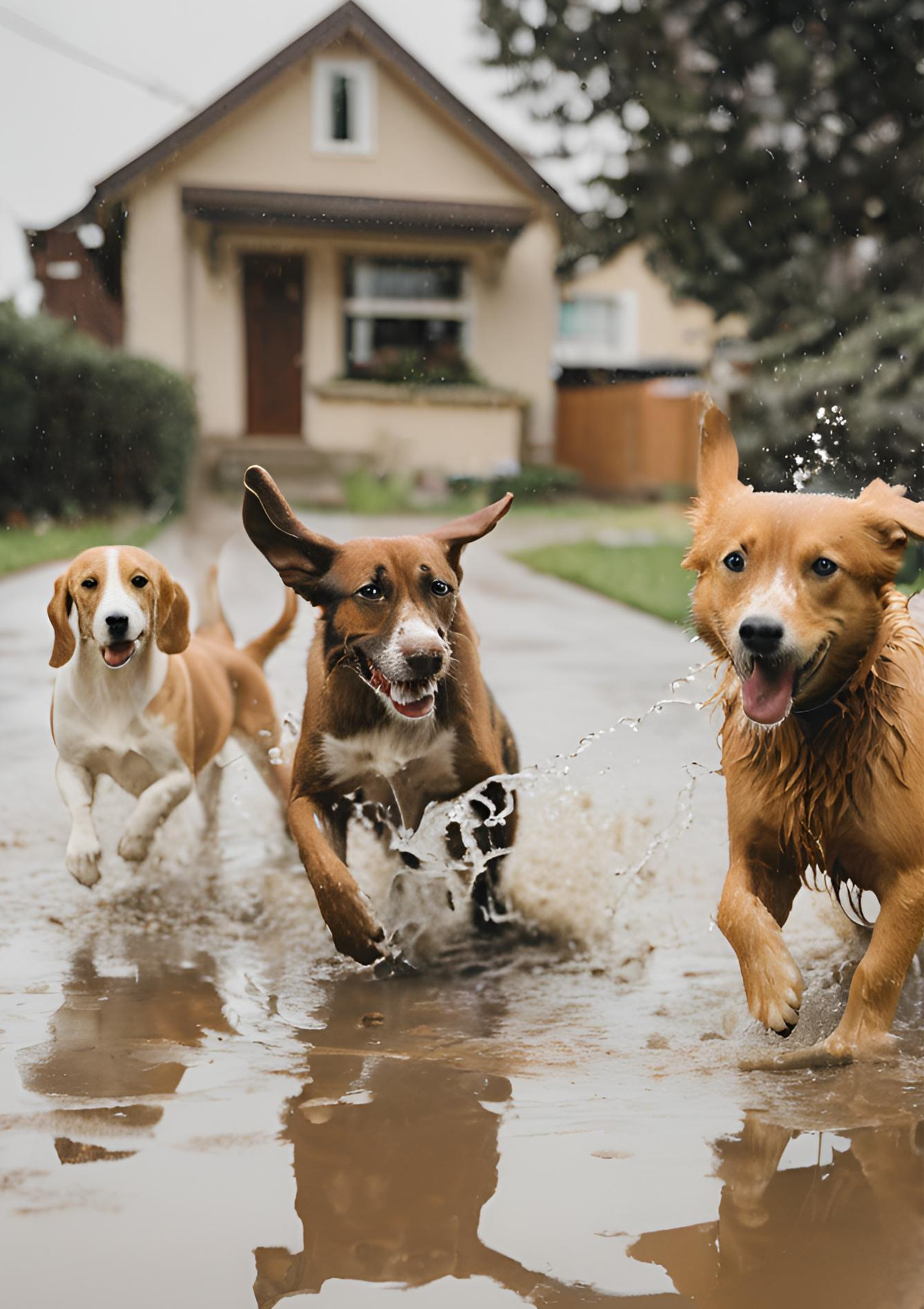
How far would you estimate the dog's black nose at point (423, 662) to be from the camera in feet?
11.8

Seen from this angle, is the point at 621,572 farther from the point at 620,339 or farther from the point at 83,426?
the point at 620,339

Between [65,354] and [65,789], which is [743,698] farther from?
[65,354]

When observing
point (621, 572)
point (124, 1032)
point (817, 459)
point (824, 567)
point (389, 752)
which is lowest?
point (124, 1032)

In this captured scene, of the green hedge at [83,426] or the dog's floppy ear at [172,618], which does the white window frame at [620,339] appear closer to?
the green hedge at [83,426]

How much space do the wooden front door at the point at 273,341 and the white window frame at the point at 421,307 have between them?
0.41m

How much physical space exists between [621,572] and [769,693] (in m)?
8.47

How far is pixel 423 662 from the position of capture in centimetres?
360

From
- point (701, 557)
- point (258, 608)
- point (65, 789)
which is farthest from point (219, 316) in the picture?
point (701, 557)

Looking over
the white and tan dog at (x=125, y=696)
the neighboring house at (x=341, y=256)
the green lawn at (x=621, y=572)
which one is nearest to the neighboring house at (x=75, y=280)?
the neighboring house at (x=341, y=256)

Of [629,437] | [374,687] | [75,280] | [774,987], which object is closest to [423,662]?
[374,687]

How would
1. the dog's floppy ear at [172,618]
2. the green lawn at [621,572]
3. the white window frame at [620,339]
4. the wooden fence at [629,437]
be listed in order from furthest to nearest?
the white window frame at [620,339], the wooden fence at [629,437], the green lawn at [621,572], the dog's floppy ear at [172,618]

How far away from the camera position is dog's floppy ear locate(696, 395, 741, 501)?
3.51 meters

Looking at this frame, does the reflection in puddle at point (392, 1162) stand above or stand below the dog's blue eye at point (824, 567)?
below

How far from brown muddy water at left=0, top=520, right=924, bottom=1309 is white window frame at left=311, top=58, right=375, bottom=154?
3.66 meters
